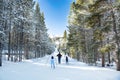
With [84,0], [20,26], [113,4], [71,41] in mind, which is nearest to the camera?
[113,4]

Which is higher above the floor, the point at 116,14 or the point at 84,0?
the point at 84,0

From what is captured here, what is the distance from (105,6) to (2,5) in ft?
43.3

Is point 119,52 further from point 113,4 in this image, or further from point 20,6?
point 20,6

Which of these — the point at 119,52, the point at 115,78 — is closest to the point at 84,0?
the point at 119,52

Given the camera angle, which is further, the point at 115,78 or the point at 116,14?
the point at 116,14

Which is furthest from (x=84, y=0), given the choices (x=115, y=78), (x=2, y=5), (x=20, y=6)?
(x=115, y=78)

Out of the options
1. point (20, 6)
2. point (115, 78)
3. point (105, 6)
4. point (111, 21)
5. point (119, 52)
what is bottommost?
point (115, 78)

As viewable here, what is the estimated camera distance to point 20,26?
37719mm

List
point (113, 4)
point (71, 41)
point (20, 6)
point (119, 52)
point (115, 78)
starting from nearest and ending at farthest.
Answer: point (115, 78), point (119, 52), point (113, 4), point (20, 6), point (71, 41)

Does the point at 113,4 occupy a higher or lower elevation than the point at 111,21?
higher

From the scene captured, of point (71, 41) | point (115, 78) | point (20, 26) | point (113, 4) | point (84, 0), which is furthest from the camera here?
point (71, 41)

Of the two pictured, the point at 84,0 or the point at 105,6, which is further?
the point at 84,0

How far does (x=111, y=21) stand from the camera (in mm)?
20656

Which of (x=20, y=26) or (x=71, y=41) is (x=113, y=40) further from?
(x=71, y=41)
